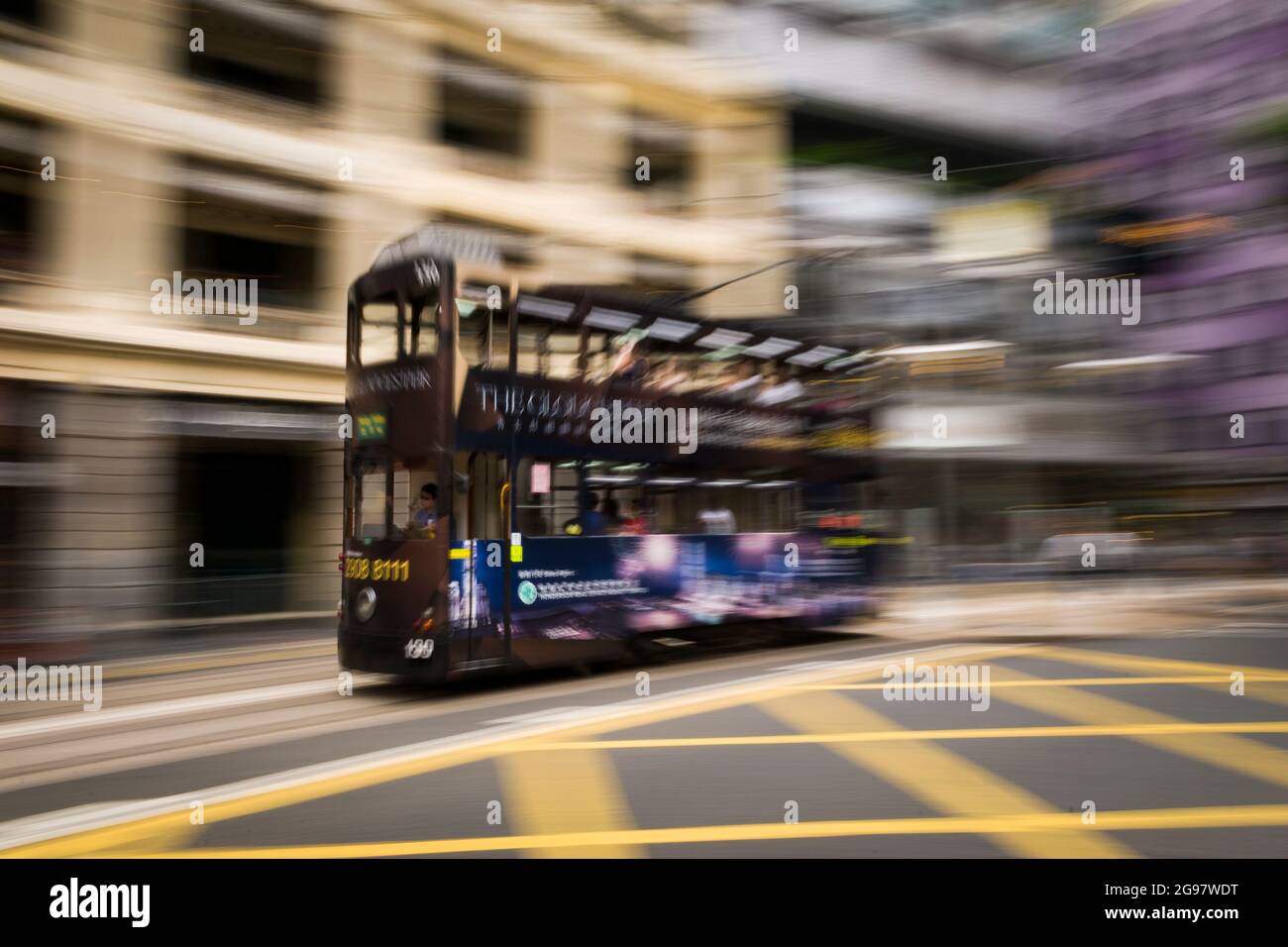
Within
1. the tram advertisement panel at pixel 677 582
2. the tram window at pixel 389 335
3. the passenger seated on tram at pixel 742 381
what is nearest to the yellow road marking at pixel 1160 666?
the tram advertisement panel at pixel 677 582

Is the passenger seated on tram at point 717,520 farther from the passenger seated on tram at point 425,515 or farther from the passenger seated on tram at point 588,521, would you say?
the passenger seated on tram at point 425,515

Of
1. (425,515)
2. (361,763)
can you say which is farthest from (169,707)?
(361,763)

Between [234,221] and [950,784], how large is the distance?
44.9 ft

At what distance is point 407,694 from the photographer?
8773 mm

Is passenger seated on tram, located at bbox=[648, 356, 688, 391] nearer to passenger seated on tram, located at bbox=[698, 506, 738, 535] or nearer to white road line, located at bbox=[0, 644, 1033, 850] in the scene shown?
passenger seated on tram, located at bbox=[698, 506, 738, 535]

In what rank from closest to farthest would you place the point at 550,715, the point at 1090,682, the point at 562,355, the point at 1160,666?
the point at 550,715 < the point at 1090,682 < the point at 562,355 < the point at 1160,666

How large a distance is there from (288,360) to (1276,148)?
16.1m

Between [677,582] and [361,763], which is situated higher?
[677,582]

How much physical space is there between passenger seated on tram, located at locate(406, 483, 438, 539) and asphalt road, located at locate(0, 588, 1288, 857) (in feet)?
4.78

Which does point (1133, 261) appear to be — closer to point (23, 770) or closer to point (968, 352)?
point (968, 352)

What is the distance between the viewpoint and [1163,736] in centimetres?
650

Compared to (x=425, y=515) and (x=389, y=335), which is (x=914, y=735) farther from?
(x=389, y=335)

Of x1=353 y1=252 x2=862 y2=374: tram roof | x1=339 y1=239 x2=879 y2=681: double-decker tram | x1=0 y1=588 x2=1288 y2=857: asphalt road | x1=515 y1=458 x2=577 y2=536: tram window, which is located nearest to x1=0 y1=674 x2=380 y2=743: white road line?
x1=0 y1=588 x2=1288 y2=857: asphalt road

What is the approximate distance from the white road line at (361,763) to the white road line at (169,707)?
270 centimetres
